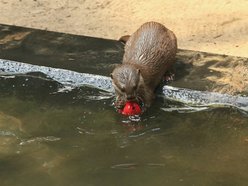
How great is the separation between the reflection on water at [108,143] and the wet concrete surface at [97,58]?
1.04 ft

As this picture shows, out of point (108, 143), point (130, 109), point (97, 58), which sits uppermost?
point (97, 58)

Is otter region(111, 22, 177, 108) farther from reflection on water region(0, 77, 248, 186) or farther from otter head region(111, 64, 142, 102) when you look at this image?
reflection on water region(0, 77, 248, 186)

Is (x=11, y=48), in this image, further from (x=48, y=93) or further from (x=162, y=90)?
(x=162, y=90)

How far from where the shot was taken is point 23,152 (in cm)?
393

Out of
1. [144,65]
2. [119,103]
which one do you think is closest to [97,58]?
[144,65]

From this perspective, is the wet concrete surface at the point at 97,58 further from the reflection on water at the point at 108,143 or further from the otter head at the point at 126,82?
the otter head at the point at 126,82

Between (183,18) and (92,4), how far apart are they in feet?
3.97

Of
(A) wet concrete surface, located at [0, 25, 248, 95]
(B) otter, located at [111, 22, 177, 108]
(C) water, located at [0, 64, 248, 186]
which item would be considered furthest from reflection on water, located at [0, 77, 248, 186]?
(A) wet concrete surface, located at [0, 25, 248, 95]

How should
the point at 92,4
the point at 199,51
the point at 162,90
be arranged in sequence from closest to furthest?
the point at 162,90, the point at 199,51, the point at 92,4

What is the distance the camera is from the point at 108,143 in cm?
399

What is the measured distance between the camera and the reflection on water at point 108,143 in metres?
3.60

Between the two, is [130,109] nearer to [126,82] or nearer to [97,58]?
[126,82]

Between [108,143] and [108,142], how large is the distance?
1 cm

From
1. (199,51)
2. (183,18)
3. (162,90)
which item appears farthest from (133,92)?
(183,18)
